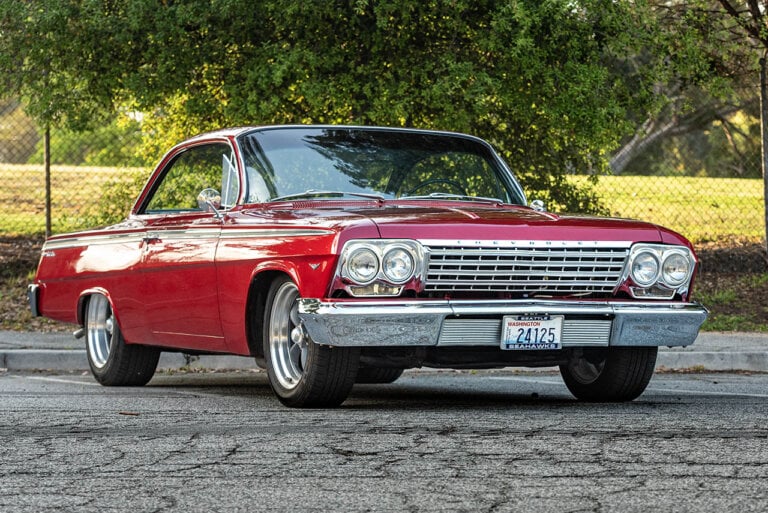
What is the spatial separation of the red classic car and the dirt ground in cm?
506

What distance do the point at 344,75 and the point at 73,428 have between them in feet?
24.2

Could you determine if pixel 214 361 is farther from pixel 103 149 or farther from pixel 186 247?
pixel 103 149

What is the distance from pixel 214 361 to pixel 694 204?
10452 mm

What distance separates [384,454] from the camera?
18.0ft

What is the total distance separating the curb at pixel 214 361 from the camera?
11.0 meters

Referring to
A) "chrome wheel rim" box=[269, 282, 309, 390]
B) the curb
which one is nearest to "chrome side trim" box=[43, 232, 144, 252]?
the curb

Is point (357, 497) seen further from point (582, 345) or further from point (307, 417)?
point (582, 345)

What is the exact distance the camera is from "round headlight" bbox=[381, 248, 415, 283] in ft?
21.7

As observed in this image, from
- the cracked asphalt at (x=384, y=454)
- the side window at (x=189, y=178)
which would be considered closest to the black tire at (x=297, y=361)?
the cracked asphalt at (x=384, y=454)

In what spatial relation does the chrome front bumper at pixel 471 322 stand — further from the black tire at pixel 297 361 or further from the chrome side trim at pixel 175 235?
the chrome side trim at pixel 175 235

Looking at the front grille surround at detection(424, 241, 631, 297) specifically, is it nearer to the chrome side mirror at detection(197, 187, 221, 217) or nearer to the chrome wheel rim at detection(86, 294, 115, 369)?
the chrome side mirror at detection(197, 187, 221, 217)

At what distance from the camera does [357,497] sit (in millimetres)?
4637

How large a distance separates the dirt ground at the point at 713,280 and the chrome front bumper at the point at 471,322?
6750 mm

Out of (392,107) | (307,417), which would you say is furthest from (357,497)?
(392,107)
